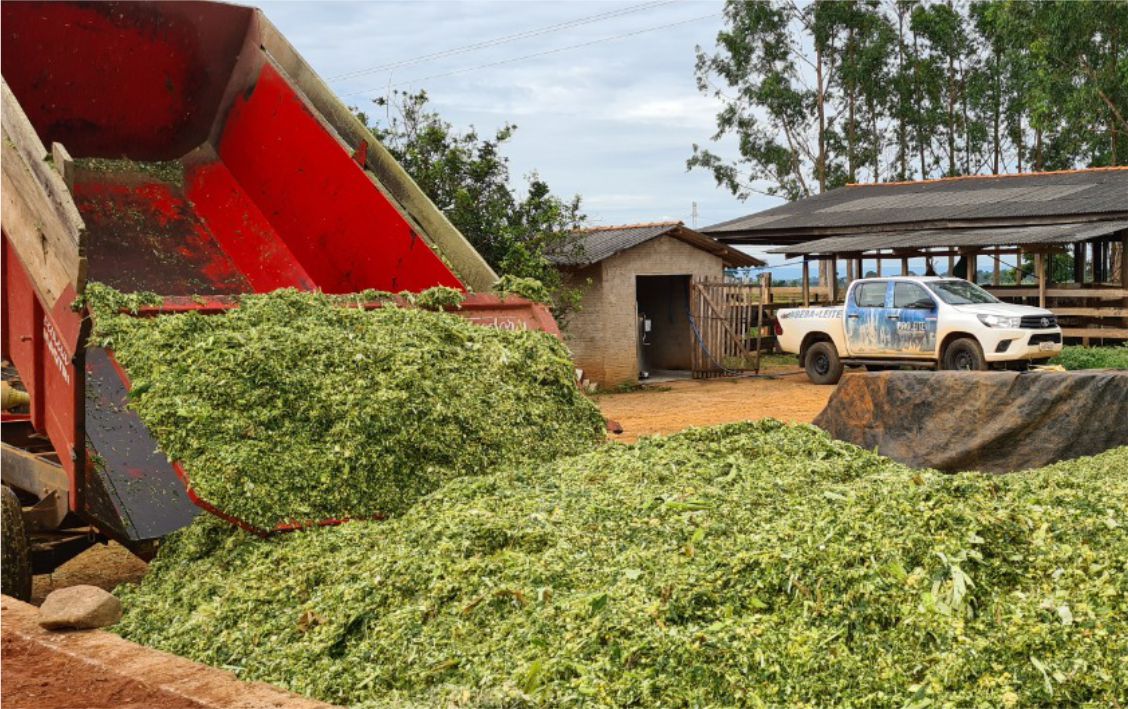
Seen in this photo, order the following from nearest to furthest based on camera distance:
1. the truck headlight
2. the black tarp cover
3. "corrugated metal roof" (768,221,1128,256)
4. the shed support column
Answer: the black tarp cover
the truck headlight
"corrugated metal roof" (768,221,1128,256)
the shed support column

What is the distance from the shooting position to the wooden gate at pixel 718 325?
2125cm

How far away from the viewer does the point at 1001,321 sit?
17.0 metres

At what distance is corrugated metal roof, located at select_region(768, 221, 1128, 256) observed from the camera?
67.0ft

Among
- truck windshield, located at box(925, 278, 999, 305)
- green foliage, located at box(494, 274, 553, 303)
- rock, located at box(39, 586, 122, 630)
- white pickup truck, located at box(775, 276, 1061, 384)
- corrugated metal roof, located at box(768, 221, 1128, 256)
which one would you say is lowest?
rock, located at box(39, 586, 122, 630)

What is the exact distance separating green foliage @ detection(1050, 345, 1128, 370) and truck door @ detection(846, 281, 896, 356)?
270 centimetres

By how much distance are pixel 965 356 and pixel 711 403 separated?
381 cm

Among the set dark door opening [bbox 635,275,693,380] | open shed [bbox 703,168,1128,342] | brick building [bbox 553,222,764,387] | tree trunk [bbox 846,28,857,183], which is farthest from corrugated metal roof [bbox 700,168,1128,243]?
tree trunk [bbox 846,28,857,183]

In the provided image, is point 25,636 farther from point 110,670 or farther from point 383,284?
point 383,284

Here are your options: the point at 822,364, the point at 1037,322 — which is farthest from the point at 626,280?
the point at 1037,322

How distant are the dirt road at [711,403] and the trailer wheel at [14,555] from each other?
7503 mm

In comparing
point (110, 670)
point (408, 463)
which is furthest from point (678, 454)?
point (110, 670)

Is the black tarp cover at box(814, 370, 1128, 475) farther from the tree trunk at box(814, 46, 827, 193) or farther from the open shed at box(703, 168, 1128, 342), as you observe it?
the tree trunk at box(814, 46, 827, 193)

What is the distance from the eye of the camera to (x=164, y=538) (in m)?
5.35

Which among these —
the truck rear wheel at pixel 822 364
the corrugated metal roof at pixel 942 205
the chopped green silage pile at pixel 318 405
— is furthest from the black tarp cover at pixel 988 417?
the corrugated metal roof at pixel 942 205
